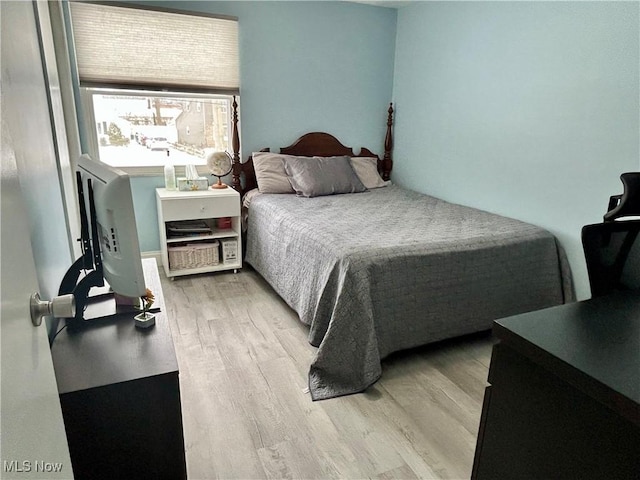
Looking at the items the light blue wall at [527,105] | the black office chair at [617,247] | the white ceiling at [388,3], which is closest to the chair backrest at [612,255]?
the black office chair at [617,247]

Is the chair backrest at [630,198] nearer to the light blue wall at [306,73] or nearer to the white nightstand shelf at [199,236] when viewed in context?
the white nightstand shelf at [199,236]

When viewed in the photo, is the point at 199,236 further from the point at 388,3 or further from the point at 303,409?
the point at 388,3

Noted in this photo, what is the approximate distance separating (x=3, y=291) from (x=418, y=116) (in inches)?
145

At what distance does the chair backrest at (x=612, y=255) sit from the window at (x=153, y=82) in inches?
120

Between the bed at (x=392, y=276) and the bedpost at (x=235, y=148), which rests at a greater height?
the bedpost at (x=235, y=148)

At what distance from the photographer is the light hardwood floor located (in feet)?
5.17

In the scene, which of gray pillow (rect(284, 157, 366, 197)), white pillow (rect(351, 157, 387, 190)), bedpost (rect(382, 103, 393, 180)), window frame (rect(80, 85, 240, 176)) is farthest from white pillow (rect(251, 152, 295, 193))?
bedpost (rect(382, 103, 393, 180))

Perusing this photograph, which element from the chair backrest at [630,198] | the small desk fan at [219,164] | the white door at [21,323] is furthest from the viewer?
the small desk fan at [219,164]

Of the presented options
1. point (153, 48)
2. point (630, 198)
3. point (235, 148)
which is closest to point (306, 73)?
point (235, 148)

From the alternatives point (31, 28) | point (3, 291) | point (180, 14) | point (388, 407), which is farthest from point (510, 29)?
point (3, 291)

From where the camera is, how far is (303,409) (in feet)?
6.11

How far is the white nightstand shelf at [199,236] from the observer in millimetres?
3094

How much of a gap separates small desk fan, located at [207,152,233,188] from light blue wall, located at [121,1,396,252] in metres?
0.27

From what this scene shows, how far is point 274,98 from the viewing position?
3.65 m
